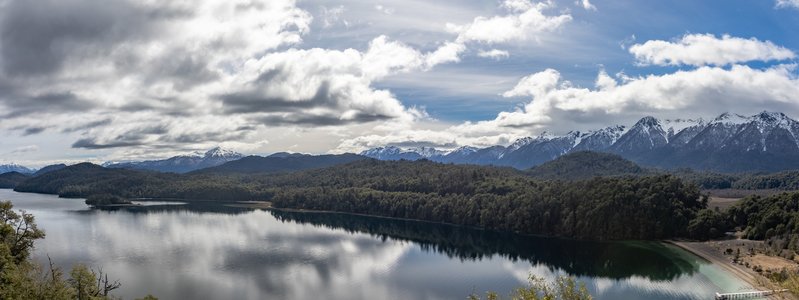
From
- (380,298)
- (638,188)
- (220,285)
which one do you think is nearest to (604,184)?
(638,188)

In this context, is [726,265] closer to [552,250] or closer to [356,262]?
[552,250]

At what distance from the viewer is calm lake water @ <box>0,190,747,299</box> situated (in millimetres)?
85625

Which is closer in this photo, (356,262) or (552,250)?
(356,262)

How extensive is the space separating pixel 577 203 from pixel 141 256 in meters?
105

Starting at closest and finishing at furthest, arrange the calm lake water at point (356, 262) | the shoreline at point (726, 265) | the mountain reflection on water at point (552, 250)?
the shoreline at point (726, 265), the calm lake water at point (356, 262), the mountain reflection on water at point (552, 250)

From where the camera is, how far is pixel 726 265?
331 ft

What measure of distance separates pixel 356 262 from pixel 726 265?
67.2 metres

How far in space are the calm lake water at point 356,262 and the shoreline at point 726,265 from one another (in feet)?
6.70

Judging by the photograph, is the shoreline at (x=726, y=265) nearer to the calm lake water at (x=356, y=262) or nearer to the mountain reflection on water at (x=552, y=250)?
the calm lake water at (x=356, y=262)

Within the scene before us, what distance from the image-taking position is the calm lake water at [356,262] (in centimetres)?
8562

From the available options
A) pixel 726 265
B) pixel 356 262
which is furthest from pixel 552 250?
pixel 356 262

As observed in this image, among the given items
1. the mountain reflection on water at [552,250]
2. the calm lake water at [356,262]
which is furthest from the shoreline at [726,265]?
the mountain reflection on water at [552,250]

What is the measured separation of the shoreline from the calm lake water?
6.70 ft

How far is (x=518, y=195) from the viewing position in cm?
17162
